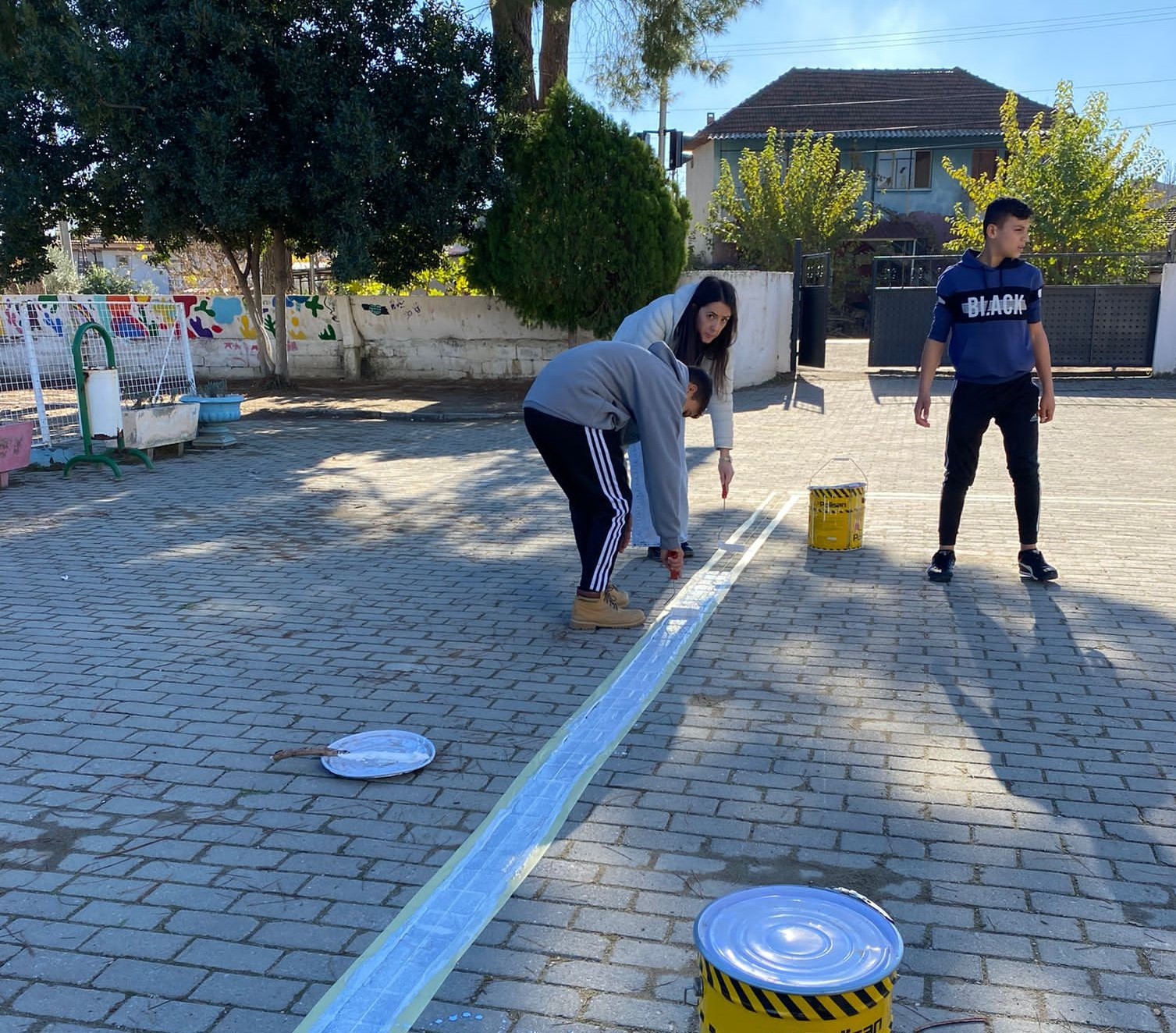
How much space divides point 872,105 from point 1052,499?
3303cm

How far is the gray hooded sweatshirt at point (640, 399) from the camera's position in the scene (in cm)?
450

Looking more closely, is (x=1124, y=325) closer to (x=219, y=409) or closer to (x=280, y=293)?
(x=280, y=293)

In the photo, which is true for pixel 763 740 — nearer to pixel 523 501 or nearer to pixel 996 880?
pixel 996 880

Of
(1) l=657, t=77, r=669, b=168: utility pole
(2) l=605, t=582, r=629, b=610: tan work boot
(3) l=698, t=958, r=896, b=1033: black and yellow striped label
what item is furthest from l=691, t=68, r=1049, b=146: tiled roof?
(3) l=698, t=958, r=896, b=1033: black and yellow striped label

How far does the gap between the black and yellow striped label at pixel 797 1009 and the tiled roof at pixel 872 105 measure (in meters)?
36.9

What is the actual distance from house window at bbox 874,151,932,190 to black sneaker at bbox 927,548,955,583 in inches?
1267

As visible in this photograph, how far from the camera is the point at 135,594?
5.94 m

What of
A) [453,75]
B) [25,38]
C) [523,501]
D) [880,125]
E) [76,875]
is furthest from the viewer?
[880,125]

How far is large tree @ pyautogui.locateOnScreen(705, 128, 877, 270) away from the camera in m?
25.9

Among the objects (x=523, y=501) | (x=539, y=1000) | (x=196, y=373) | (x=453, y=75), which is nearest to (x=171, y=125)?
(x=453, y=75)

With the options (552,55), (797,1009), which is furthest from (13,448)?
(552,55)

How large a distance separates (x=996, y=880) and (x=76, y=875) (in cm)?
262

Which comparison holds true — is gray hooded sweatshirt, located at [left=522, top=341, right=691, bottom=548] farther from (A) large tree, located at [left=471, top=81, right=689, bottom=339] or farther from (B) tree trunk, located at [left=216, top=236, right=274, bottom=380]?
(B) tree trunk, located at [left=216, top=236, right=274, bottom=380]

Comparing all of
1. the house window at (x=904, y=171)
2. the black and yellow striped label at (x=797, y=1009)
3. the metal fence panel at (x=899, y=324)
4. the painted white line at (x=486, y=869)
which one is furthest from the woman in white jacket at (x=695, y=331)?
the house window at (x=904, y=171)
